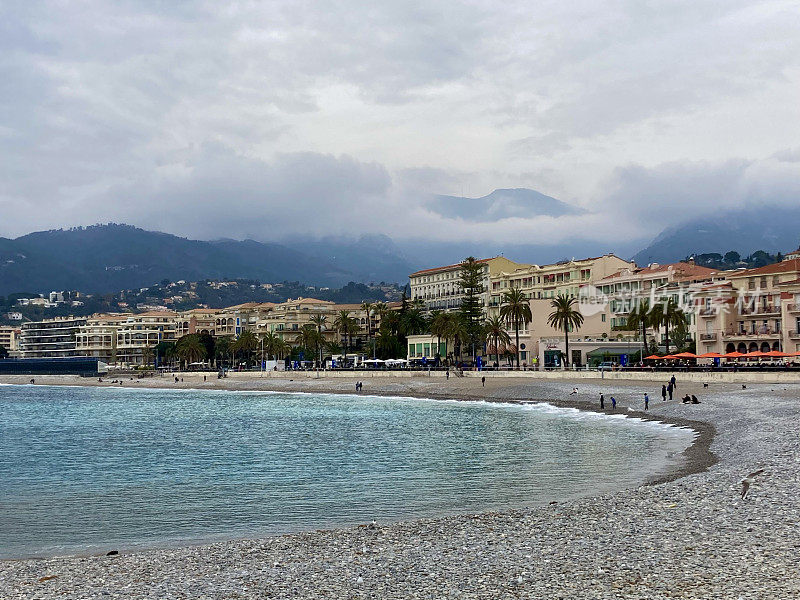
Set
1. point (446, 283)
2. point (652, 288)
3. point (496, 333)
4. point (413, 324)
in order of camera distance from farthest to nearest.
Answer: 1. point (446, 283)
2. point (413, 324)
3. point (652, 288)
4. point (496, 333)

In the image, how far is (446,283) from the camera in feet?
539

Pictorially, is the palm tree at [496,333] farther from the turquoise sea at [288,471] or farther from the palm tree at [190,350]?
the palm tree at [190,350]

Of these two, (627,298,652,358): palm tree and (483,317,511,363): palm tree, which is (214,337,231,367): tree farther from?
(627,298,652,358): palm tree

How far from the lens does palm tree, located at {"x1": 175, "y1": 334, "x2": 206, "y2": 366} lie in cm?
16886

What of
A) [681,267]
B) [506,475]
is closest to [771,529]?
[506,475]

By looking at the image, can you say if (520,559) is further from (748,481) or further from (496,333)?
(496,333)

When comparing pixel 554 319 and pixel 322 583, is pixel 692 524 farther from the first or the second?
pixel 554 319

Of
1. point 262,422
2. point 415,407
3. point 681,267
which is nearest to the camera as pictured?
point 262,422

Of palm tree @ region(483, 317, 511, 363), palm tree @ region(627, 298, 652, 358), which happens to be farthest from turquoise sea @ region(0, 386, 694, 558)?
palm tree @ region(483, 317, 511, 363)

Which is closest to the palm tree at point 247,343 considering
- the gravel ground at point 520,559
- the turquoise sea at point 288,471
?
the turquoise sea at point 288,471

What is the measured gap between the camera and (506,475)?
27828 mm

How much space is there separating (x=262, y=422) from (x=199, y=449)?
55.5 feet

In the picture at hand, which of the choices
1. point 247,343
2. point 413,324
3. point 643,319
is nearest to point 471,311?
point 413,324

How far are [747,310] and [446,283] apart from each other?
77.2m
